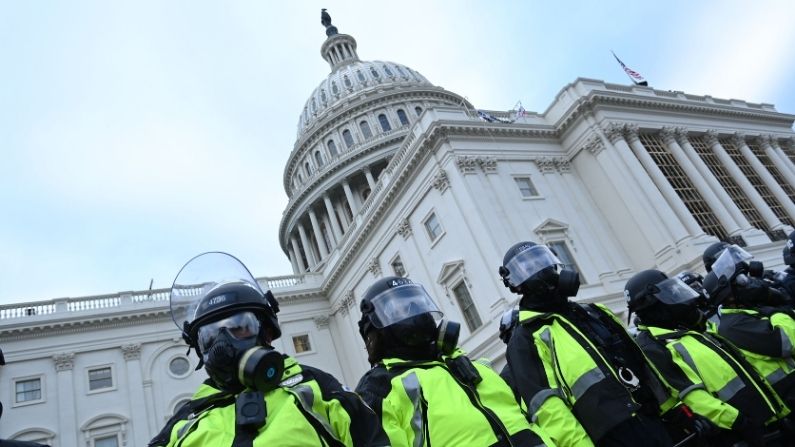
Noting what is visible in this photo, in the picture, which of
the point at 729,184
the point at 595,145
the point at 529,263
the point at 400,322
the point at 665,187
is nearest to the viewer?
the point at 400,322

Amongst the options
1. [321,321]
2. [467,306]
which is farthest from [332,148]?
[467,306]

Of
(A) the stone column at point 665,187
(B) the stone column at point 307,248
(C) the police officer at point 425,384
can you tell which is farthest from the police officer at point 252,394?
(B) the stone column at point 307,248

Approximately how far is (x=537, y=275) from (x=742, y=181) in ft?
96.6

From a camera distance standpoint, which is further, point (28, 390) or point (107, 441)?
point (107, 441)

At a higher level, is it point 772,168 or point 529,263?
point 772,168

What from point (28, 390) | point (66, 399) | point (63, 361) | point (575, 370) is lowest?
point (575, 370)

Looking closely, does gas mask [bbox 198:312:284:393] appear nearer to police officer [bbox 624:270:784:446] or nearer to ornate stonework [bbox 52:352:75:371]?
police officer [bbox 624:270:784:446]

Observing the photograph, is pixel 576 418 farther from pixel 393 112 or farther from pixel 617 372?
pixel 393 112

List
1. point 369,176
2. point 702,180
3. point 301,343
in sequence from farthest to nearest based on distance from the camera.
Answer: point 369,176, point 301,343, point 702,180

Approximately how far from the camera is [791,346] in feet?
17.1

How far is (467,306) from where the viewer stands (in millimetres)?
24391

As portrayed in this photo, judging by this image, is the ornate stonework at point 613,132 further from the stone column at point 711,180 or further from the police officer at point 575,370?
the police officer at point 575,370

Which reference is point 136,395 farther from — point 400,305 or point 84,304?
point 400,305

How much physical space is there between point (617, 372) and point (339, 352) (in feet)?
101
